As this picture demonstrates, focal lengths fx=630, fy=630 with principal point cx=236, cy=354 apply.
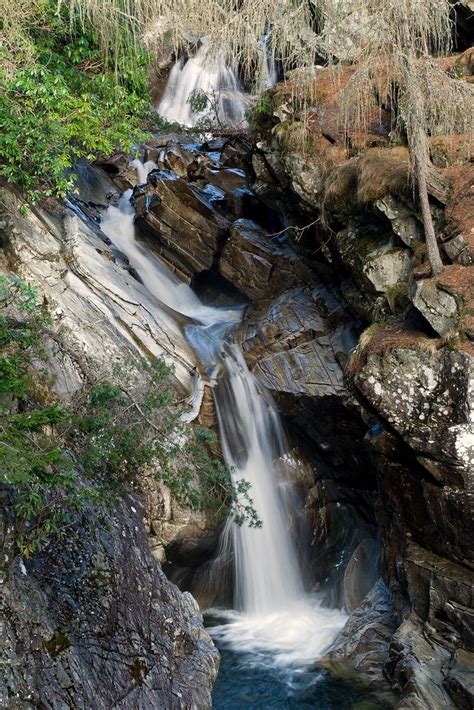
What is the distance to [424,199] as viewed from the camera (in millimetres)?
9602

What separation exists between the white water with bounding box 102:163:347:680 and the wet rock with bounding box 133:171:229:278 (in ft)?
10.1

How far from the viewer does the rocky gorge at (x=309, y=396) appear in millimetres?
6070

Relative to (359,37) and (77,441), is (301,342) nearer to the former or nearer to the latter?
(359,37)

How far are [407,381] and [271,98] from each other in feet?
26.4

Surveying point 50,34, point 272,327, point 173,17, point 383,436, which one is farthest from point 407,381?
point 50,34

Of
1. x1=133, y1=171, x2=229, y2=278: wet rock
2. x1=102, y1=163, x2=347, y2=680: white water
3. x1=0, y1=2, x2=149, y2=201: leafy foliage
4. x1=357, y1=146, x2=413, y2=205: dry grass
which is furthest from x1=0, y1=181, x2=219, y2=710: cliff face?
x1=133, y1=171, x2=229, y2=278: wet rock

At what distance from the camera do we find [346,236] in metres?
11.9

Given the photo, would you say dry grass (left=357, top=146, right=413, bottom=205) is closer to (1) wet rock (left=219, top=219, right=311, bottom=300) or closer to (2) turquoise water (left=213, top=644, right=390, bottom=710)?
(1) wet rock (left=219, top=219, right=311, bottom=300)

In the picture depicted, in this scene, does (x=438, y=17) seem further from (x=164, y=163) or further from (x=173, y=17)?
(x=164, y=163)

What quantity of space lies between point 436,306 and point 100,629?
20.0ft

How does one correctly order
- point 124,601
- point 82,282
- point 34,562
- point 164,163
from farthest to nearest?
point 164,163 < point 82,282 < point 124,601 < point 34,562

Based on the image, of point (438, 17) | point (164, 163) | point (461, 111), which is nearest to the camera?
point (438, 17)

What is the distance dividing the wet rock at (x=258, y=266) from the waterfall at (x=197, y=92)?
10158mm

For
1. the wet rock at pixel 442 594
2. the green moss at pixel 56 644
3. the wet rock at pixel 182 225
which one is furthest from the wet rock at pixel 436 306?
the wet rock at pixel 182 225
